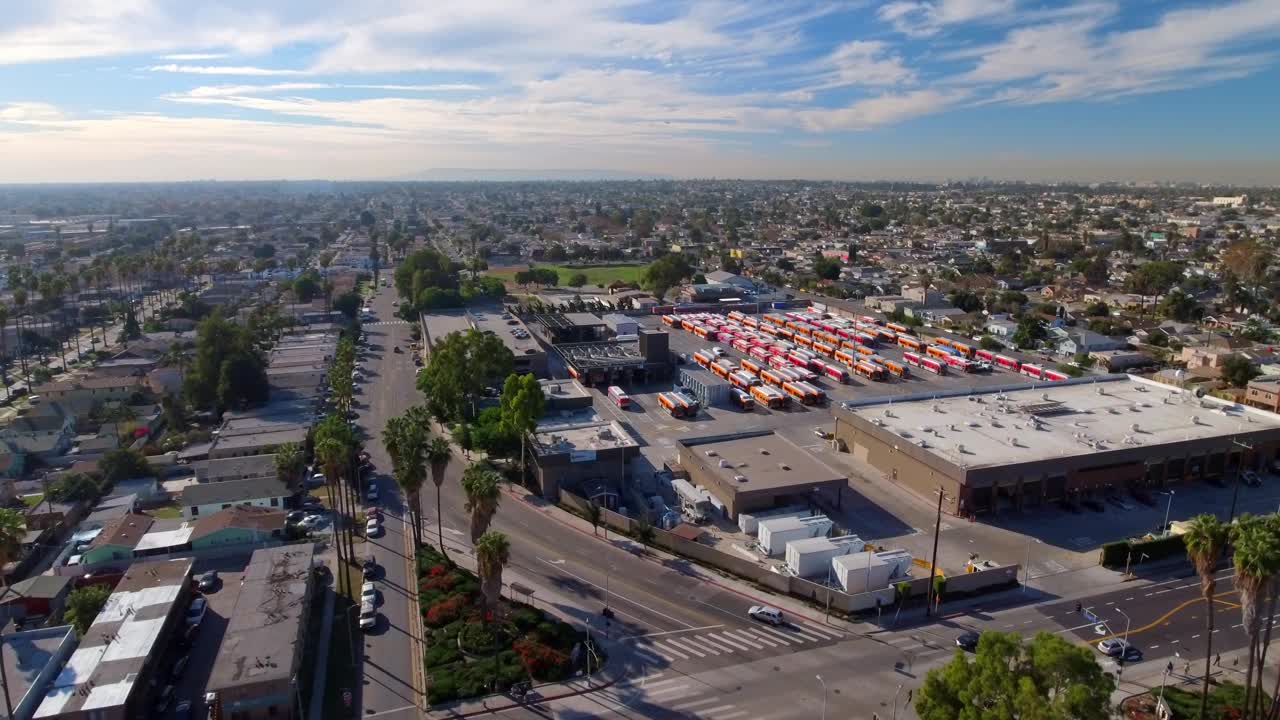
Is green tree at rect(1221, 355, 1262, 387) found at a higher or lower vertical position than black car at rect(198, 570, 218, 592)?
higher

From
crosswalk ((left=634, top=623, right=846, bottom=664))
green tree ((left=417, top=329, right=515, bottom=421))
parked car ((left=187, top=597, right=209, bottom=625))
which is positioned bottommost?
crosswalk ((left=634, top=623, right=846, bottom=664))

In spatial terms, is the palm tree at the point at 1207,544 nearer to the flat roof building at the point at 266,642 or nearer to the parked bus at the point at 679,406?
the flat roof building at the point at 266,642

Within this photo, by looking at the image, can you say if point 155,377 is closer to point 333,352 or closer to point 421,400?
point 333,352

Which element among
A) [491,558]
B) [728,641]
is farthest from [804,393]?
[491,558]

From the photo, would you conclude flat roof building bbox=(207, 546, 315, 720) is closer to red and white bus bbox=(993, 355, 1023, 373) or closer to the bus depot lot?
the bus depot lot

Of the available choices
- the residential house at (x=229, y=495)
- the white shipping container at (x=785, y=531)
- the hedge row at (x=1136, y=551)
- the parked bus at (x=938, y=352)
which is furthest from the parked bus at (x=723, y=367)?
the residential house at (x=229, y=495)

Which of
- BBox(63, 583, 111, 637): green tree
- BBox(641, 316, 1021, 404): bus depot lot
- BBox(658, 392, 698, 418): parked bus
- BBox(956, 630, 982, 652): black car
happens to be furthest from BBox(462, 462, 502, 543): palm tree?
BBox(641, 316, 1021, 404): bus depot lot
